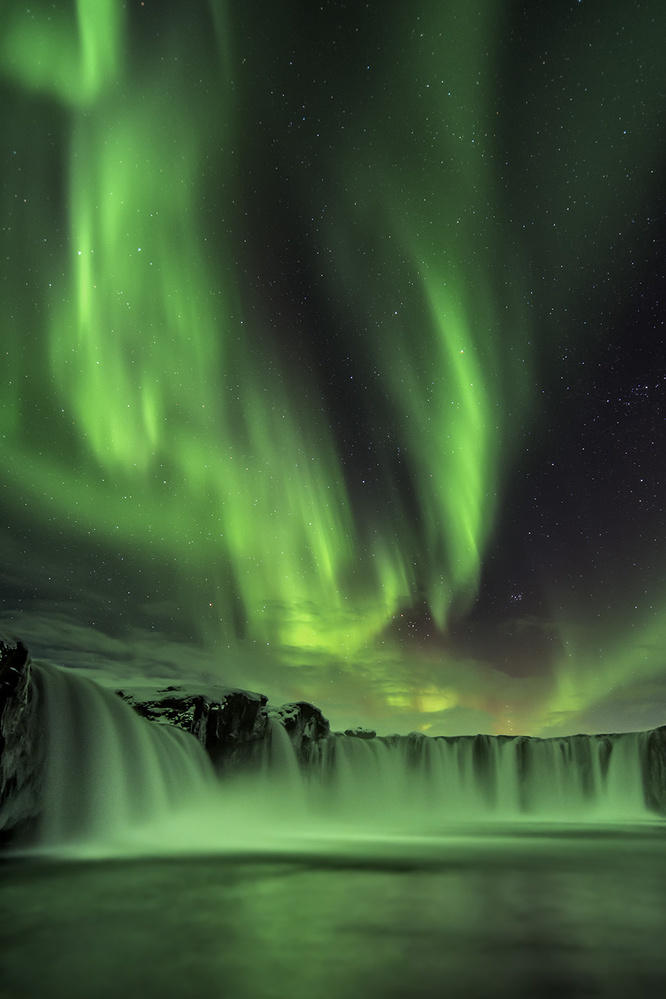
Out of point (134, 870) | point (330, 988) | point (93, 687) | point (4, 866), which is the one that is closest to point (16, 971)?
point (330, 988)

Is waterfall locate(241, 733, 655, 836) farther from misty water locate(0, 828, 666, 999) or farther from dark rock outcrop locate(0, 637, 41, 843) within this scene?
misty water locate(0, 828, 666, 999)

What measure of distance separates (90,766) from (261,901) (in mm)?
10292

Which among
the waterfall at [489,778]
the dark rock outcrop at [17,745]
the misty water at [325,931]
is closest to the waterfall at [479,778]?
the waterfall at [489,778]

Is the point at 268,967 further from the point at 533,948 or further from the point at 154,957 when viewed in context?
the point at 533,948

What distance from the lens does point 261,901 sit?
795 centimetres

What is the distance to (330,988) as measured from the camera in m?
4.34

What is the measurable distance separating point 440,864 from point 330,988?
32.6ft

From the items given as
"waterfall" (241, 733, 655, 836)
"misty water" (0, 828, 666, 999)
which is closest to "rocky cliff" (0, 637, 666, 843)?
"waterfall" (241, 733, 655, 836)

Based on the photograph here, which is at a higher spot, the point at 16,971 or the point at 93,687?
the point at 93,687

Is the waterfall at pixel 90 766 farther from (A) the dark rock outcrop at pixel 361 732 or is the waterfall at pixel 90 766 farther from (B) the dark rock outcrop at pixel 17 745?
(A) the dark rock outcrop at pixel 361 732

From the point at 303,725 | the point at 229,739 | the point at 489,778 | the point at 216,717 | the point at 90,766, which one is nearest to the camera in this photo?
the point at 90,766

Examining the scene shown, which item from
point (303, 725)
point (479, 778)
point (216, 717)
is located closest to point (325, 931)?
point (216, 717)

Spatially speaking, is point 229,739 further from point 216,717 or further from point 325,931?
point 325,931

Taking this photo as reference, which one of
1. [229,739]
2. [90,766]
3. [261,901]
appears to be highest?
[229,739]
